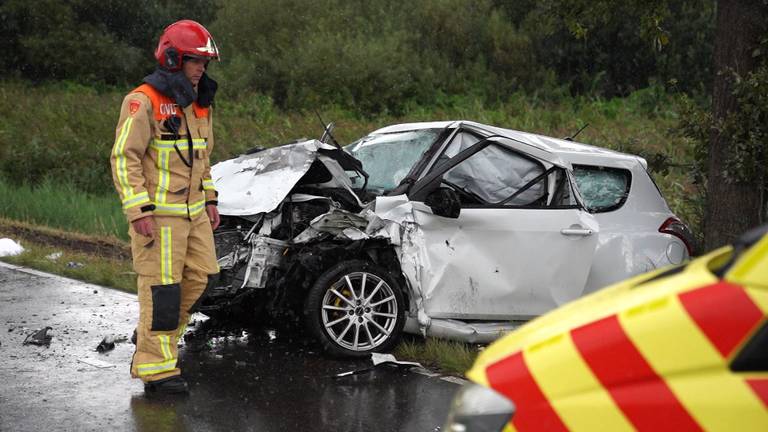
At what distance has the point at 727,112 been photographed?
302 inches

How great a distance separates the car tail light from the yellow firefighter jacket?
11.2ft

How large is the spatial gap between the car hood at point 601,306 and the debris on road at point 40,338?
4927mm

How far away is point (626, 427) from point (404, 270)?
442 centimetres

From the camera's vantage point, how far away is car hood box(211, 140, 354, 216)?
6.75 metres

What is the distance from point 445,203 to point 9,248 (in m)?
5.77

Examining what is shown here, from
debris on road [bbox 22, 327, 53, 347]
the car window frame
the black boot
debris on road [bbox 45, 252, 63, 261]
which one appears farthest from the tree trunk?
debris on road [bbox 45, 252, 63, 261]

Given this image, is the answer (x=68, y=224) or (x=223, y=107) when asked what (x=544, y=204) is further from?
(x=223, y=107)

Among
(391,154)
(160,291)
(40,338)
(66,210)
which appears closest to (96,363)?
(40,338)

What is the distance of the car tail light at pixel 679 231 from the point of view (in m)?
7.40

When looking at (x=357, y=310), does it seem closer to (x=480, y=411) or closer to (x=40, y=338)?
(x=40, y=338)

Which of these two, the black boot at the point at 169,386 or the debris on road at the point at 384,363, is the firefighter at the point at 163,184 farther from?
the debris on road at the point at 384,363

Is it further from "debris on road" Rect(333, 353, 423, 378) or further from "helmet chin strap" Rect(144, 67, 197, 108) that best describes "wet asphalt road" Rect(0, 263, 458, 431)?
"helmet chin strap" Rect(144, 67, 197, 108)

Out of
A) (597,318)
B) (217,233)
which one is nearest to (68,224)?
(217,233)

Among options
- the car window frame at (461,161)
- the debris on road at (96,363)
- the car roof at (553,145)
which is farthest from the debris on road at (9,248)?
the car window frame at (461,161)
